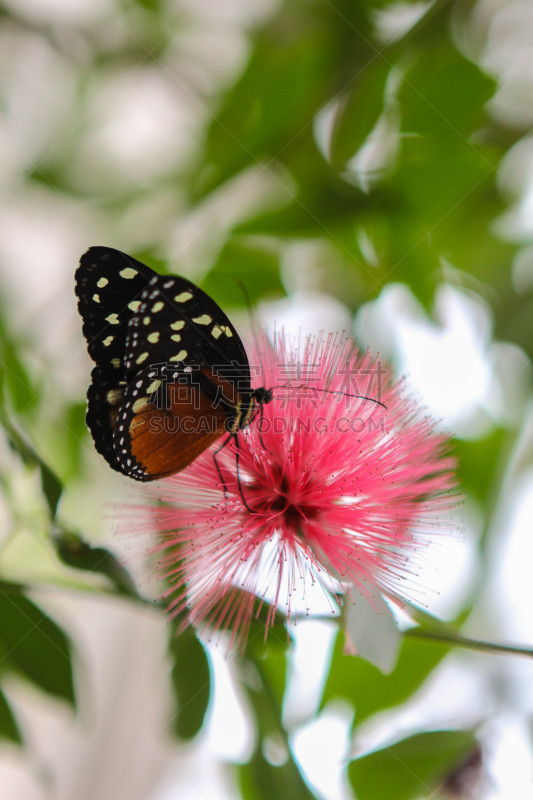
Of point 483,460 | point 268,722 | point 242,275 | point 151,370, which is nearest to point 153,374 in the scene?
point 151,370

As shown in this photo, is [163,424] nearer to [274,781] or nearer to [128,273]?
[128,273]

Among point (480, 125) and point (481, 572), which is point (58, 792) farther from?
point (480, 125)

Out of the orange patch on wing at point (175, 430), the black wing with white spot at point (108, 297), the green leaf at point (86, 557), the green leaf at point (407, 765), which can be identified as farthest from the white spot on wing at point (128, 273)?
the green leaf at point (407, 765)

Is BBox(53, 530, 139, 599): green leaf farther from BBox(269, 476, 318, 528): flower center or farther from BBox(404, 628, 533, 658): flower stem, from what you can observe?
BBox(404, 628, 533, 658): flower stem

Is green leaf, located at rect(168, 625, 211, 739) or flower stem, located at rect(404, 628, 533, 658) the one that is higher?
flower stem, located at rect(404, 628, 533, 658)

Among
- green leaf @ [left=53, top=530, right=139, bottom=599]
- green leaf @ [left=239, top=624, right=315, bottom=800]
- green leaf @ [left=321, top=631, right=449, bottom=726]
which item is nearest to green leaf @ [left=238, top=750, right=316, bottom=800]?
green leaf @ [left=239, top=624, right=315, bottom=800]
